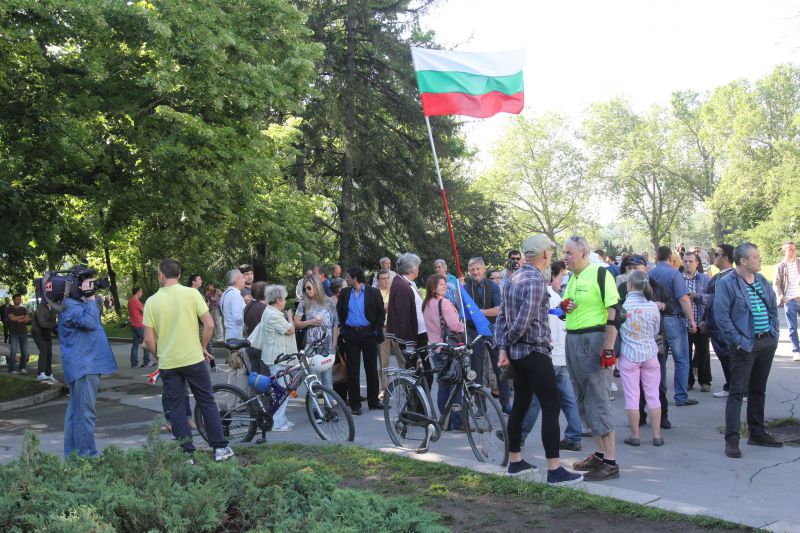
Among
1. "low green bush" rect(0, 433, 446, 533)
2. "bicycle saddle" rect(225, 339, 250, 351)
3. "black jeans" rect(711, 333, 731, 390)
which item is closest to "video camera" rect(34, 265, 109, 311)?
"bicycle saddle" rect(225, 339, 250, 351)

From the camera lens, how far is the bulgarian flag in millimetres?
9188

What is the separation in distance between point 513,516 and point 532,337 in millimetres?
1434

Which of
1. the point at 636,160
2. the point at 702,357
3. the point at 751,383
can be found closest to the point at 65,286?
the point at 751,383

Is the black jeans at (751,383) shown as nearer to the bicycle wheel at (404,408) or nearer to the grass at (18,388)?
the bicycle wheel at (404,408)

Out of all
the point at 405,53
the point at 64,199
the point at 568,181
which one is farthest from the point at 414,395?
the point at 568,181

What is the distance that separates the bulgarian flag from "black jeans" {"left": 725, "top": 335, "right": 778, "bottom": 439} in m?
4.02

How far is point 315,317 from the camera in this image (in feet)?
31.5

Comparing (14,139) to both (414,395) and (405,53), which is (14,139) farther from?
(405,53)

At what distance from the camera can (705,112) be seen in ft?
237

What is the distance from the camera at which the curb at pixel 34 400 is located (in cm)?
1250

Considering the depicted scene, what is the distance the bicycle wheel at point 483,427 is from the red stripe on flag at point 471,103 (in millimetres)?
3575

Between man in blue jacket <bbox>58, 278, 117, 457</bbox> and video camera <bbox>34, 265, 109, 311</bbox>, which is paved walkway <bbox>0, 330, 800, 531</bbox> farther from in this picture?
video camera <bbox>34, 265, 109, 311</bbox>

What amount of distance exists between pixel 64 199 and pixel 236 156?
4627 mm

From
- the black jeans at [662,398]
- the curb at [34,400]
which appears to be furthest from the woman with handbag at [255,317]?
the curb at [34,400]
